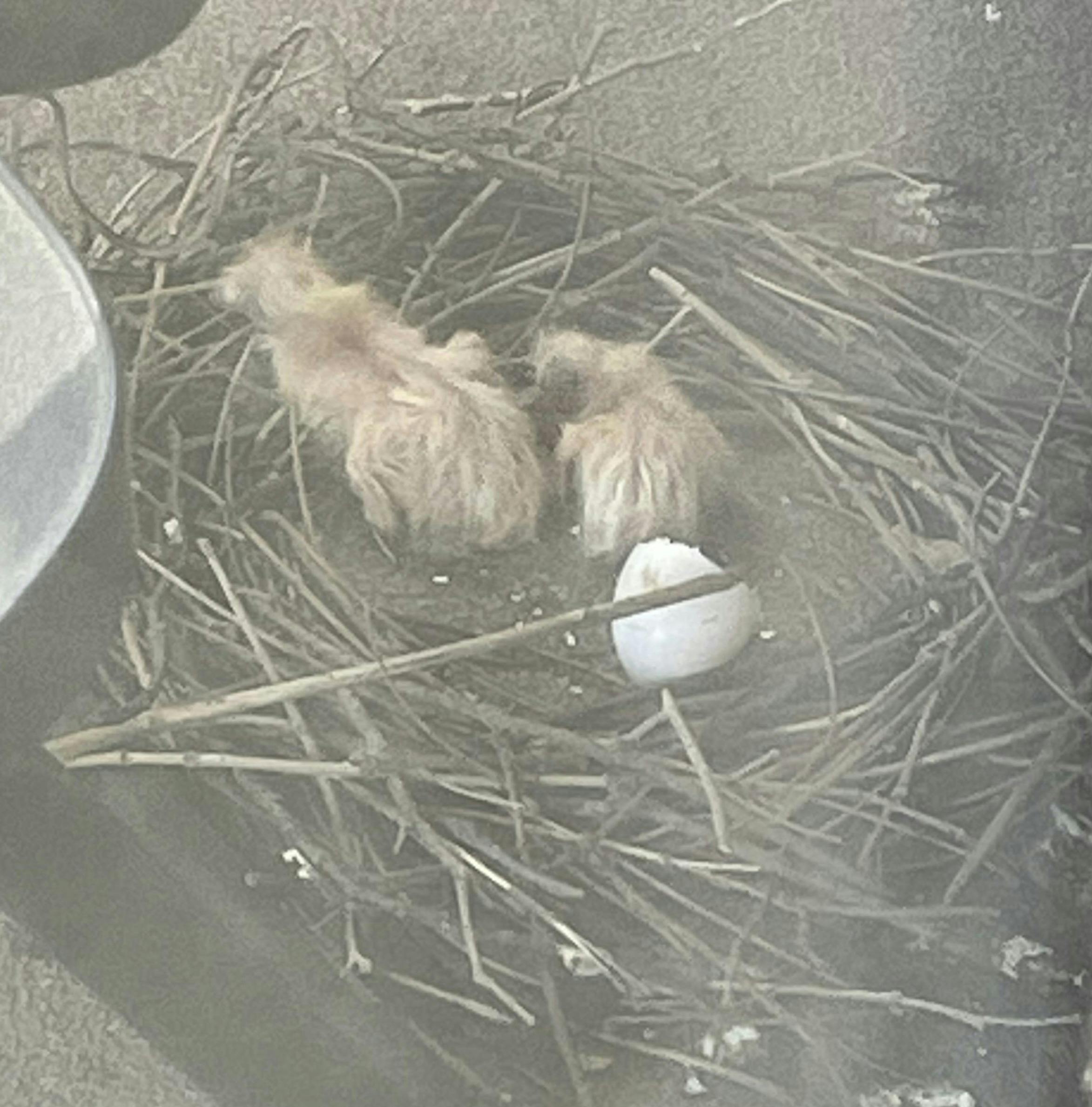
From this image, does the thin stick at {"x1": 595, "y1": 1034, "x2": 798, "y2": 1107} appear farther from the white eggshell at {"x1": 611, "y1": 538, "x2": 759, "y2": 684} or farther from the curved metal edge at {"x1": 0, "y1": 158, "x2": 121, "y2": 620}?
the curved metal edge at {"x1": 0, "y1": 158, "x2": 121, "y2": 620}

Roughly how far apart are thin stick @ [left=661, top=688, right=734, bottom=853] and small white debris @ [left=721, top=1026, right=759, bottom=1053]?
5cm

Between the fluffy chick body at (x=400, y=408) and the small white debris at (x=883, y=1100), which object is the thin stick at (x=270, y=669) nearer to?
the fluffy chick body at (x=400, y=408)

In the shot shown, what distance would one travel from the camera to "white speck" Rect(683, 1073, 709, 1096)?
0.51m

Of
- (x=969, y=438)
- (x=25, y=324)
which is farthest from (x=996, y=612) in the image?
(x=25, y=324)

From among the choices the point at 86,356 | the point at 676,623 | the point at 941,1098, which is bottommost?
the point at 941,1098

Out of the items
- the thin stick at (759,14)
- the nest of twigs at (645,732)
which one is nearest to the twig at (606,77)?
the thin stick at (759,14)

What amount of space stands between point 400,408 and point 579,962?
182 mm

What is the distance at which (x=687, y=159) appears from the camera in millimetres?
643

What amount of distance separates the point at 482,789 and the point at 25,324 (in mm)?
A: 197

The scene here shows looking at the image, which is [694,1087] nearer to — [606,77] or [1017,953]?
[1017,953]

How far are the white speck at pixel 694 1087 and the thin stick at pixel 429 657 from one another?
13cm

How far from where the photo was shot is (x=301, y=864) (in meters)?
0.52

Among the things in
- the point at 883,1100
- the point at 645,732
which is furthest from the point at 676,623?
the point at 883,1100

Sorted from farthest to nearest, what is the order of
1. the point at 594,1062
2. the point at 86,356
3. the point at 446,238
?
the point at 446,238
the point at 594,1062
the point at 86,356
